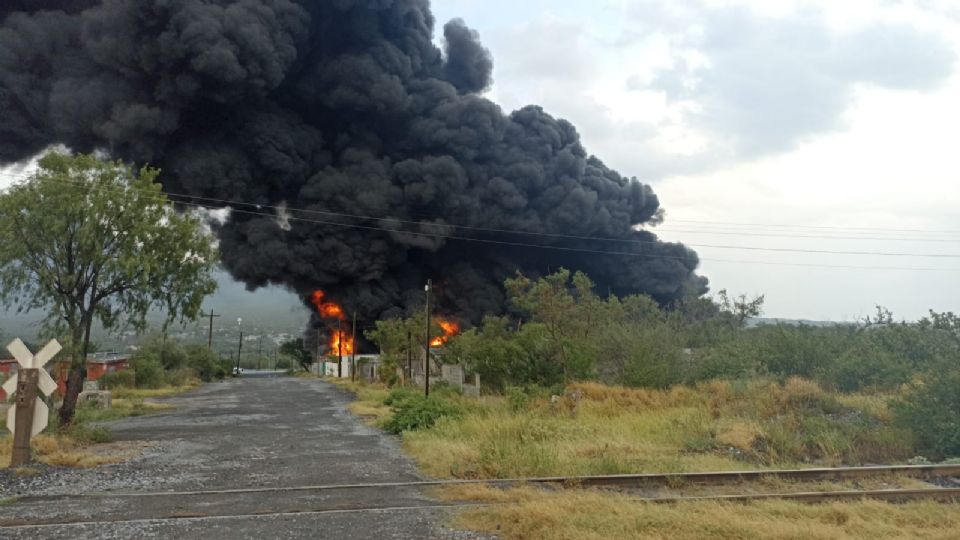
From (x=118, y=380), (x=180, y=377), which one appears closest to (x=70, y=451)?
(x=118, y=380)

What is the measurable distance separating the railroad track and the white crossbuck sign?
2.60 meters

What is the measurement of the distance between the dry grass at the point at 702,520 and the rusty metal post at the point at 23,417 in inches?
307

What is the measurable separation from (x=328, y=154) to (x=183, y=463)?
1769 inches

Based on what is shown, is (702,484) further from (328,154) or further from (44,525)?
(328,154)

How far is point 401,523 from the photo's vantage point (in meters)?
7.72

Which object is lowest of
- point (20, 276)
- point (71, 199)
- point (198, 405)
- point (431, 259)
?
point (198, 405)

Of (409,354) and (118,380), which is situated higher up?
(409,354)

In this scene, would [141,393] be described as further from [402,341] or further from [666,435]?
[666,435]

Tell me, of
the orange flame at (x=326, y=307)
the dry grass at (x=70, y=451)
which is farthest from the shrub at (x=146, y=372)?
the dry grass at (x=70, y=451)

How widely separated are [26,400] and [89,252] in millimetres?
5695

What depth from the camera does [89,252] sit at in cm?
1606

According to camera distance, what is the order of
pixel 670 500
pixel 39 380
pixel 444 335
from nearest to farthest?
pixel 670 500
pixel 39 380
pixel 444 335

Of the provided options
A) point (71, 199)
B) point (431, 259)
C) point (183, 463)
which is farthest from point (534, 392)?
point (431, 259)

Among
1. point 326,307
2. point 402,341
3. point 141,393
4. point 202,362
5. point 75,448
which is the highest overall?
point 326,307
